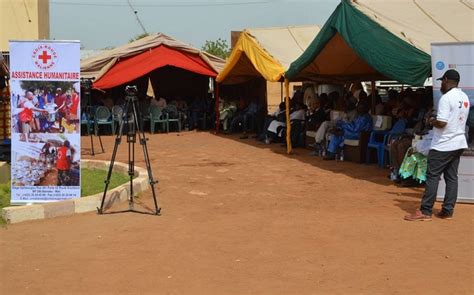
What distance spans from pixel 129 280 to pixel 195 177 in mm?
5690

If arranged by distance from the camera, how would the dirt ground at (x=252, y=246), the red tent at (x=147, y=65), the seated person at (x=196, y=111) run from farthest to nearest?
the seated person at (x=196, y=111) < the red tent at (x=147, y=65) < the dirt ground at (x=252, y=246)

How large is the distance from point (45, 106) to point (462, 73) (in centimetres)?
529

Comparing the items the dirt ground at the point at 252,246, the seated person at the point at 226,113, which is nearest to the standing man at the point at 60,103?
the dirt ground at the point at 252,246

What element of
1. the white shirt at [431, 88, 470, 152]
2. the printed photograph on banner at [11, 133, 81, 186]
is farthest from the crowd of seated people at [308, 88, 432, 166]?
the printed photograph on banner at [11, 133, 81, 186]

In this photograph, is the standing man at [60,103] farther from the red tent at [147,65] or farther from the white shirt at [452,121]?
the red tent at [147,65]

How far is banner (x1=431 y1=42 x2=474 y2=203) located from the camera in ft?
25.5

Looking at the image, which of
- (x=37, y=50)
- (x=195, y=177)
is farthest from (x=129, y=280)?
(x=195, y=177)

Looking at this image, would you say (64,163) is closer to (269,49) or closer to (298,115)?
(298,115)

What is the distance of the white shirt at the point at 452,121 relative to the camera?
695cm

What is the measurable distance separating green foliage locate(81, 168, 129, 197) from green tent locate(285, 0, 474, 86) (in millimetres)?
4476

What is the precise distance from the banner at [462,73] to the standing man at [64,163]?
4751 mm

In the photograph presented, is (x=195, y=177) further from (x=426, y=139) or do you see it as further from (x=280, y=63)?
(x=280, y=63)

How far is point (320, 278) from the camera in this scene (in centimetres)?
501

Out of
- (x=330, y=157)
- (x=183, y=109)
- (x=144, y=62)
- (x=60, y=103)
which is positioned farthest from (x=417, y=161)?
(x=183, y=109)
